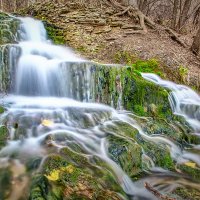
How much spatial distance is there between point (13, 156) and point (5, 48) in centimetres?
328

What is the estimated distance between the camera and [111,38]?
361 inches

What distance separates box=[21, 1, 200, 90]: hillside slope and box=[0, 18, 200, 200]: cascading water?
77cm

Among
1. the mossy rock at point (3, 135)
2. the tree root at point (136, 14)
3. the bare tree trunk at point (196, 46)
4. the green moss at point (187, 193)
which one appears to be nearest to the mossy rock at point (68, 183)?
the green moss at point (187, 193)

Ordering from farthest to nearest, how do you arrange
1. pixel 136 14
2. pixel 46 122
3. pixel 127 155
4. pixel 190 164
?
pixel 136 14
pixel 46 122
pixel 190 164
pixel 127 155

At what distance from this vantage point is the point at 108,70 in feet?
22.0

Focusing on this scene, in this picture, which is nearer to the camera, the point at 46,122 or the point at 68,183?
the point at 68,183

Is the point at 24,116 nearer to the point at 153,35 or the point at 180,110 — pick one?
the point at 180,110

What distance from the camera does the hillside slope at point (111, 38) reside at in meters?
8.36

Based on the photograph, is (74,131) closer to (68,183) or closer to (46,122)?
(46,122)

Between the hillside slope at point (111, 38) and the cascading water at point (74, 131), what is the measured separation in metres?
0.77

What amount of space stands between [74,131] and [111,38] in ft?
15.6

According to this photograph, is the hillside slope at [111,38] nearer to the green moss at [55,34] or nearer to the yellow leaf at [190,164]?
the green moss at [55,34]

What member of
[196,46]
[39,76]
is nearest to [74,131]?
[39,76]

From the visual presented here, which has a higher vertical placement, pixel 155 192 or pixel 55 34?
pixel 55 34
